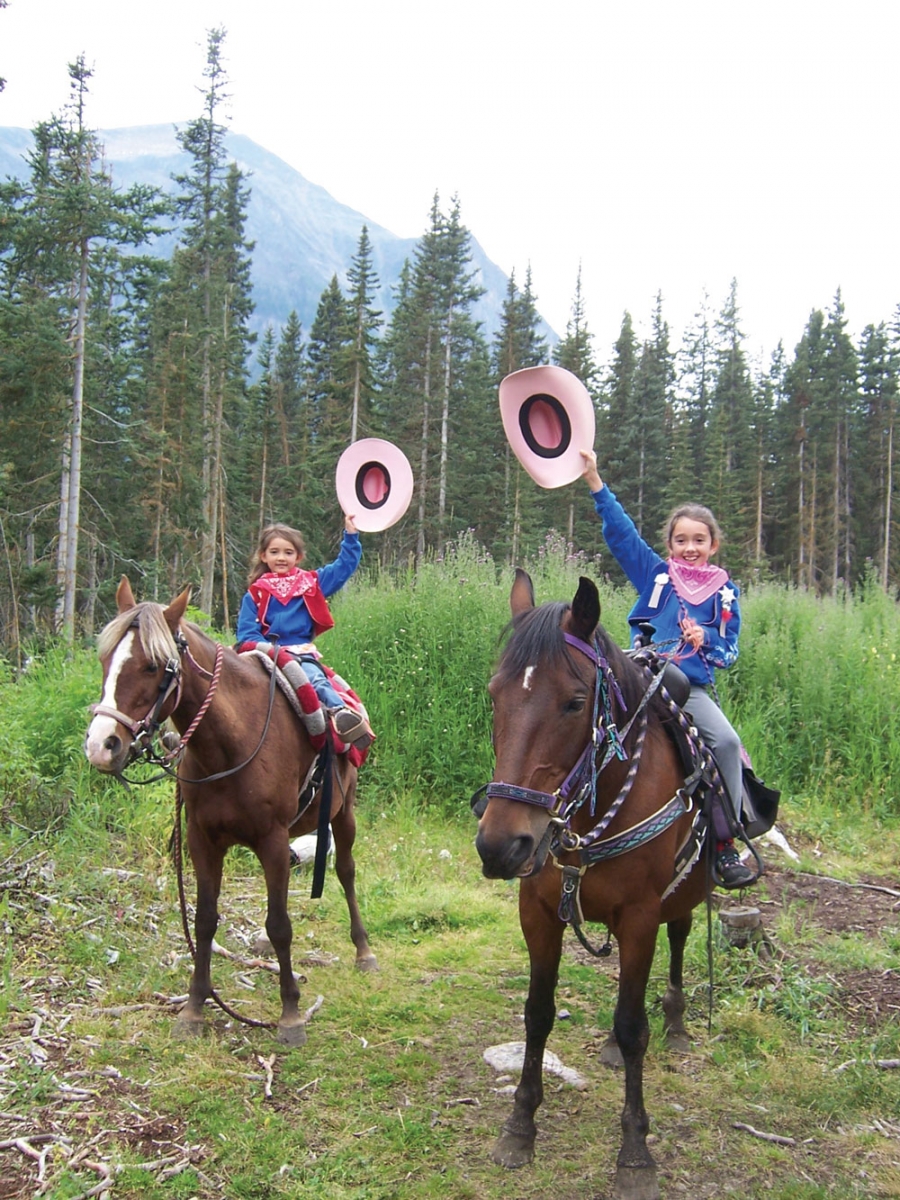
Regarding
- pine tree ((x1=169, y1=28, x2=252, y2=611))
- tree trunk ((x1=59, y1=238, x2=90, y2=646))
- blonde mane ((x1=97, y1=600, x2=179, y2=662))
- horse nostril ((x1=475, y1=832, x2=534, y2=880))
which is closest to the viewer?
horse nostril ((x1=475, y1=832, x2=534, y2=880))

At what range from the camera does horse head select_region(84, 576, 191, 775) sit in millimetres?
3277

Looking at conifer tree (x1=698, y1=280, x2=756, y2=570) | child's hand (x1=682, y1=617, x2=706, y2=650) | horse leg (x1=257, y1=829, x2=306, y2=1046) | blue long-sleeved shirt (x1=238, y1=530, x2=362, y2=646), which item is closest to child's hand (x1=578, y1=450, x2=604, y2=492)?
child's hand (x1=682, y1=617, x2=706, y2=650)

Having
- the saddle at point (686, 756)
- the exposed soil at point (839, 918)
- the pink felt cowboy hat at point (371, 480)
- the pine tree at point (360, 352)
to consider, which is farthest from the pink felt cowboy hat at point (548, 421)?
the pine tree at point (360, 352)

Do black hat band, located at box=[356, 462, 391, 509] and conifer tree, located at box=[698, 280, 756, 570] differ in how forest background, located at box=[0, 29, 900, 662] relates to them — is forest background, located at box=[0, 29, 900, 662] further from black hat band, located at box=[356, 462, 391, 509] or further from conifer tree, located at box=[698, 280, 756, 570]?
black hat band, located at box=[356, 462, 391, 509]

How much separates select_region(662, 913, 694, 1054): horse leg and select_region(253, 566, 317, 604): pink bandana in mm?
2869

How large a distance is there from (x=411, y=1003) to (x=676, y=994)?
146 centimetres

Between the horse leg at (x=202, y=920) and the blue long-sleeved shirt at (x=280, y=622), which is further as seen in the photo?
the blue long-sleeved shirt at (x=280, y=622)

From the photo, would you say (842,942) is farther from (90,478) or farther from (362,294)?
(362,294)

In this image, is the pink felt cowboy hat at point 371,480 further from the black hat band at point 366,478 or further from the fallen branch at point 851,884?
the fallen branch at point 851,884

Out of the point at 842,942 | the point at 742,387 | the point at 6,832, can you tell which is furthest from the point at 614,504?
the point at 742,387

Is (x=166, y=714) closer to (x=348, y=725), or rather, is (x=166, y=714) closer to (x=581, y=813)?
(x=348, y=725)

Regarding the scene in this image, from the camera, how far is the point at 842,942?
5090mm

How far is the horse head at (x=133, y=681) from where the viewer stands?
3.28m

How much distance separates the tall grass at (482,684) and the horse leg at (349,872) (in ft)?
8.52
